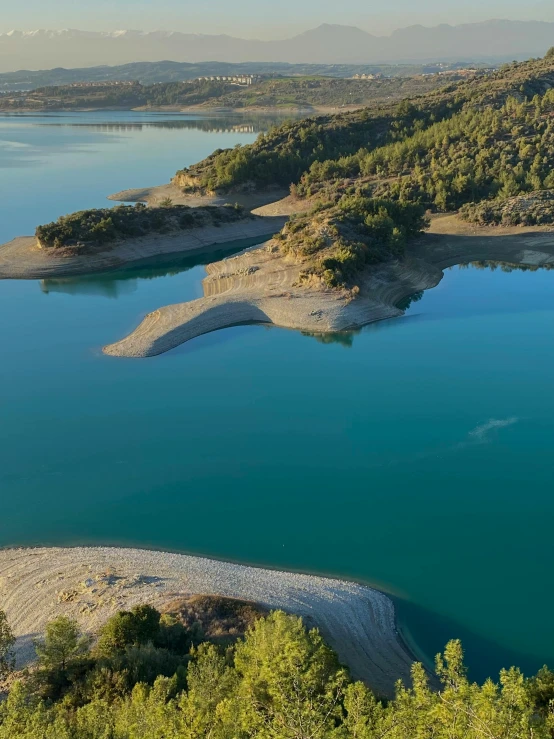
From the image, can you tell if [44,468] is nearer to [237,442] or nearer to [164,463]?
[164,463]

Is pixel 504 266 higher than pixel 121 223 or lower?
lower

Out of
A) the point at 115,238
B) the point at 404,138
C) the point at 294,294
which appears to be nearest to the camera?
the point at 294,294

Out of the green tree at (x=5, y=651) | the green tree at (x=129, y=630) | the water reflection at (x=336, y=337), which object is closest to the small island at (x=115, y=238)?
the water reflection at (x=336, y=337)

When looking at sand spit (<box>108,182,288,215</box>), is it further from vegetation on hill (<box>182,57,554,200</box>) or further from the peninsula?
vegetation on hill (<box>182,57,554,200</box>)

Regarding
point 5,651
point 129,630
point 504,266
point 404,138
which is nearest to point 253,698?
point 129,630

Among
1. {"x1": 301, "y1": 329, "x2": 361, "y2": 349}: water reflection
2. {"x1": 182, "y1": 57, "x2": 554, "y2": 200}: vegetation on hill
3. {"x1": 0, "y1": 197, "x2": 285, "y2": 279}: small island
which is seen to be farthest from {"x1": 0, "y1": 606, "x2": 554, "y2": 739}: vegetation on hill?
{"x1": 182, "y1": 57, "x2": 554, "y2": 200}: vegetation on hill

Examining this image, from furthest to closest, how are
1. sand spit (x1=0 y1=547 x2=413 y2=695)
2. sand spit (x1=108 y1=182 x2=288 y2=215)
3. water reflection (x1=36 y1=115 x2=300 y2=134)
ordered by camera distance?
1. water reflection (x1=36 y1=115 x2=300 y2=134)
2. sand spit (x1=108 y1=182 x2=288 y2=215)
3. sand spit (x1=0 y1=547 x2=413 y2=695)

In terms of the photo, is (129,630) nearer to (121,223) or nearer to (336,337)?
(336,337)
